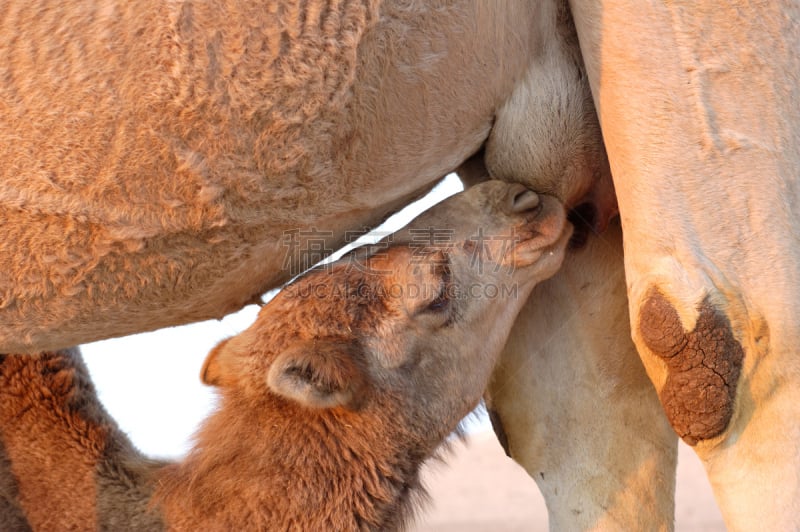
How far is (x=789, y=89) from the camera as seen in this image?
3.60 m

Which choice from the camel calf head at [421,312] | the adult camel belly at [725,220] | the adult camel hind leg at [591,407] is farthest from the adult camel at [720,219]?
the adult camel hind leg at [591,407]

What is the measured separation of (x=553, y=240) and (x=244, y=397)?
1.43 m

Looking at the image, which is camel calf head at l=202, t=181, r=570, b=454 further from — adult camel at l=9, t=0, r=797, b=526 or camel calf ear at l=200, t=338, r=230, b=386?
adult camel at l=9, t=0, r=797, b=526

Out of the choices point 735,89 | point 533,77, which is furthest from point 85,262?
point 735,89

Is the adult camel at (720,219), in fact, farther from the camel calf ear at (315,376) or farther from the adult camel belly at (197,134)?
the camel calf ear at (315,376)

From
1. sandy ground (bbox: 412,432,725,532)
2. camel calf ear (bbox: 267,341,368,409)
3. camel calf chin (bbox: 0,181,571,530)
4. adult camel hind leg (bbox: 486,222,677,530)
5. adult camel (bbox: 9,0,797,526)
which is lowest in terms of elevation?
sandy ground (bbox: 412,432,725,532)

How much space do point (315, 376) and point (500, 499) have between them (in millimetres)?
15339

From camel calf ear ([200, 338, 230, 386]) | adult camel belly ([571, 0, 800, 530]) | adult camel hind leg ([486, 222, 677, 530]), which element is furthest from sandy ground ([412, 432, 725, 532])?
adult camel belly ([571, 0, 800, 530])

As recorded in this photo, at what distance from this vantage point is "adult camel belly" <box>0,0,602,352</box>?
3357mm

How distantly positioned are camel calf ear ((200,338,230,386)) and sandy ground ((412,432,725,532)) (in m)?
5.87

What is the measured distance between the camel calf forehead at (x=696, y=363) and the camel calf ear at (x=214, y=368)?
1.75 meters

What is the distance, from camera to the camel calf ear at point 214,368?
449 cm

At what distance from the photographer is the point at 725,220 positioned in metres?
3.64

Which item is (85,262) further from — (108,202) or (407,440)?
(407,440)
